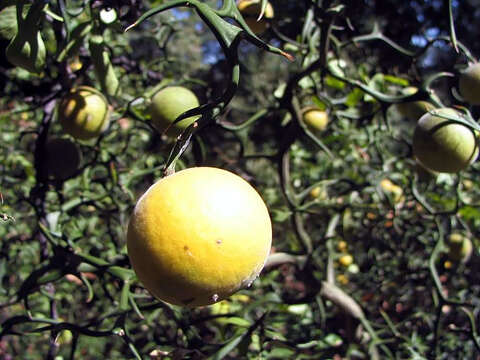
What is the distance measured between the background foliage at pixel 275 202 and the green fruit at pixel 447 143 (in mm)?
99

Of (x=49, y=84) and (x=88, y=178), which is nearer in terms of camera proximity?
(x=49, y=84)

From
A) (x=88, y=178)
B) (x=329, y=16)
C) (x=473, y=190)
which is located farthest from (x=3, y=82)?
(x=473, y=190)

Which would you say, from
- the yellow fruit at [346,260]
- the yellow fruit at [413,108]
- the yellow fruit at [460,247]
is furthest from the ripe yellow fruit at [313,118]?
the yellow fruit at [346,260]

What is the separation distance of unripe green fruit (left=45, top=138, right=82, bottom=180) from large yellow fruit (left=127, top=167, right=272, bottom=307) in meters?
0.76

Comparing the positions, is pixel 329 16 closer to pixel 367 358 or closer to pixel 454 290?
pixel 367 358

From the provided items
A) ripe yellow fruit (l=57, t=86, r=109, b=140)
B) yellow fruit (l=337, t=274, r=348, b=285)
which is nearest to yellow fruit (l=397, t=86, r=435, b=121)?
ripe yellow fruit (l=57, t=86, r=109, b=140)

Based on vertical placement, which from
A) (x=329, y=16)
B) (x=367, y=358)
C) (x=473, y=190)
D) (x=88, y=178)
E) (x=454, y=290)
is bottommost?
(x=454, y=290)

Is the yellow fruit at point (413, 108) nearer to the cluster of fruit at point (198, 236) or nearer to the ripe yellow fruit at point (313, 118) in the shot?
the ripe yellow fruit at point (313, 118)

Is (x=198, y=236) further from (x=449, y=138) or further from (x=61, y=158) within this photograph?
(x=61, y=158)

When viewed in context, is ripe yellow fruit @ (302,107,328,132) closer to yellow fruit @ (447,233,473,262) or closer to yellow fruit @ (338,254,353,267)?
yellow fruit @ (447,233,473,262)

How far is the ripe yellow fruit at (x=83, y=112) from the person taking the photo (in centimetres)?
113

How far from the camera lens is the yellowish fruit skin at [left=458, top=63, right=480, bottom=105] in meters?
1.09

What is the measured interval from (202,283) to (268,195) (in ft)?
4.54

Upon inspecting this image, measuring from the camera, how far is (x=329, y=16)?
3.18ft
